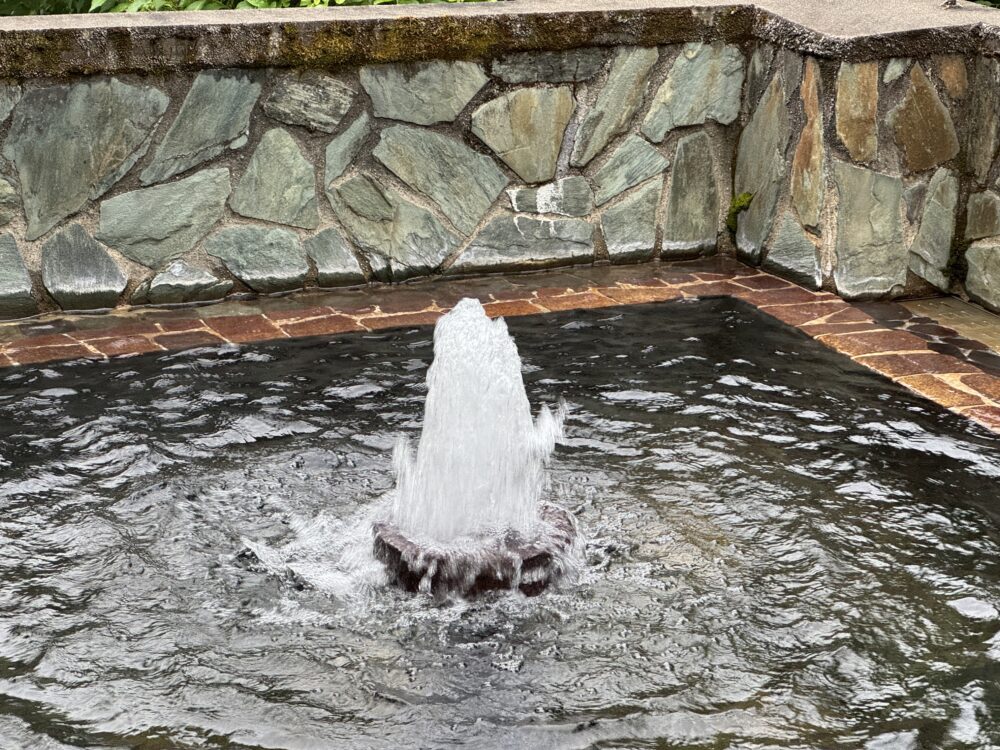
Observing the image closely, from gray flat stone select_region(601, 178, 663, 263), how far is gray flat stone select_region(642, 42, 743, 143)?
0.84 ft

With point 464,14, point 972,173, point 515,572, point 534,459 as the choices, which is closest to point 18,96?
point 464,14

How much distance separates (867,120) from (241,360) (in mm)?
2720

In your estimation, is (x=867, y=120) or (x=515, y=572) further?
(x=867, y=120)

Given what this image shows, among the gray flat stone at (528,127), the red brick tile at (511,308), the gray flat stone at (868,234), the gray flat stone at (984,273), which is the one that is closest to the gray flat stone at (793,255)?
the gray flat stone at (868,234)

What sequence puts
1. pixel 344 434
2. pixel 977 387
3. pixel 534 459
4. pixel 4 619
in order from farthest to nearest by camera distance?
pixel 977 387, pixel 344 434, pixel 534 459, pixel 4 619

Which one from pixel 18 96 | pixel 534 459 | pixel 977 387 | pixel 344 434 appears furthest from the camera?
pixel 18 96

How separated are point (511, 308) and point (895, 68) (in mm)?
1855

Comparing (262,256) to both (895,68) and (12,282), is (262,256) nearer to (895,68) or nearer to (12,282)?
(12,282)

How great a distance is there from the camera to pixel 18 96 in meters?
5.25

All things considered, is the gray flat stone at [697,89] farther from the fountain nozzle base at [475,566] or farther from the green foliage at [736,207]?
the fountain nozzle base at [475,566]

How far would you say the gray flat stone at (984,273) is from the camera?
18.5 ft

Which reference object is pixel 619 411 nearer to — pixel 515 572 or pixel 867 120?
pixel 515 572

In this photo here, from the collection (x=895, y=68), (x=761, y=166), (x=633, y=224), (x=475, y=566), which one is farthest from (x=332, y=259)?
(x=475, y=566)

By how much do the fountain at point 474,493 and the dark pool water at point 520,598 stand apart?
0.26ft
